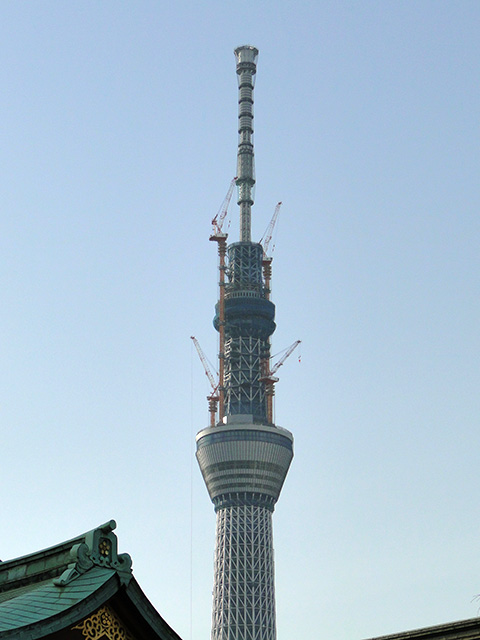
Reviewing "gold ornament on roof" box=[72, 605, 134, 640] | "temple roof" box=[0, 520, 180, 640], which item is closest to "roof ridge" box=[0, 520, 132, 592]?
"temple roof" box=[0, 520, 180, 640]

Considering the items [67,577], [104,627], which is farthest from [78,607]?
[104,627]

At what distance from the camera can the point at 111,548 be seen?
18.8m

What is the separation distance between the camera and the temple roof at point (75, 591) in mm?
17375

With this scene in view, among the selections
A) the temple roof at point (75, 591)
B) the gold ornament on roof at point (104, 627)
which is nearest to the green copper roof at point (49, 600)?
the temple roof at point (75, 591)

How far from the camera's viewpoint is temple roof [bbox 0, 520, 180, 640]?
17.4 m

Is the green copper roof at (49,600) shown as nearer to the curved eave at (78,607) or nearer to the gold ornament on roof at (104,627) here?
the curved eave at (78,607)

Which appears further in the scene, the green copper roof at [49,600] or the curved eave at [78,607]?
the green copper roof at [49,600]

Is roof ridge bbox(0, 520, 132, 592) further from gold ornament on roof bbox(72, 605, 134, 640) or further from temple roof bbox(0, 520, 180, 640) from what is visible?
gold ornament on roof bbox(72, 605, 134, 640)

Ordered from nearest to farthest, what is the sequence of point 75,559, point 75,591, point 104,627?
point 75,591 → point 75,559 → point 104,627

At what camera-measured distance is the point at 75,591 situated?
17.9 m

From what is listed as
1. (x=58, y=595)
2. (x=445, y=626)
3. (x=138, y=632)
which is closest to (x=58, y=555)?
(x=58, y=595)

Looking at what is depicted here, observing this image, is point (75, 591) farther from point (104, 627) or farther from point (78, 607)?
point (104, 627)

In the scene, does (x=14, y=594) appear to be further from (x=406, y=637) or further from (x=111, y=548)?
(x=406, y=637)

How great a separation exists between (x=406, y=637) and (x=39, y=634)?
21.2 metres
